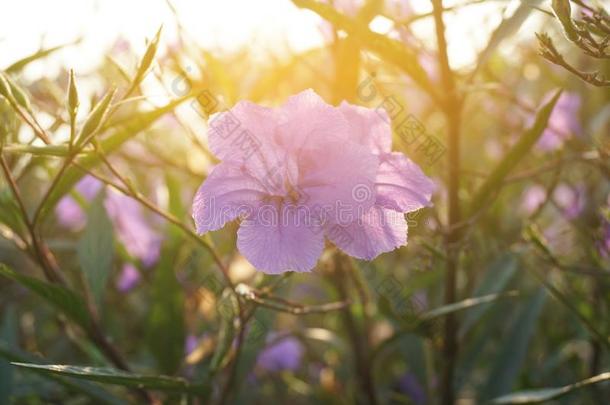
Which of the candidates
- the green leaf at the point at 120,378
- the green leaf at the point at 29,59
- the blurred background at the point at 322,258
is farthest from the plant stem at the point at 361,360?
the green leaf at the point at 29,59

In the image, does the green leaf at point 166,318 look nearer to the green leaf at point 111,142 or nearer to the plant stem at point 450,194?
the green leaf at point 111,142

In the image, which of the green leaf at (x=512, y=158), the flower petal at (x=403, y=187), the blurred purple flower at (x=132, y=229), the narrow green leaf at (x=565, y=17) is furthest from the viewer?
the blurred purple flower at (x=132, y=229)

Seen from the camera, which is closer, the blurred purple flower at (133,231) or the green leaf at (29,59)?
the green leaf at (29,59)

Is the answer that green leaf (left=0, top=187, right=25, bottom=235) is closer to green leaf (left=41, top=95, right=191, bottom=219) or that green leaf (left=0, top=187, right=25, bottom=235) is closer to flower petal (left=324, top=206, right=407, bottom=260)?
green leaf (left=41, top=95, right=191, bottom=219)

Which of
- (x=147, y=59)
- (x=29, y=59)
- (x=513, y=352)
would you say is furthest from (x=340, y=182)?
(x=513, y=352)

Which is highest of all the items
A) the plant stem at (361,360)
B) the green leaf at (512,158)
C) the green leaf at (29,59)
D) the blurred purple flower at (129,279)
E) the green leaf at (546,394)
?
the green leaf at (29,59)

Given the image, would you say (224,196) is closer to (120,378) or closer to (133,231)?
(120,378)

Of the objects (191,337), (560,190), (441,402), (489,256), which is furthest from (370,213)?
(560,190)
